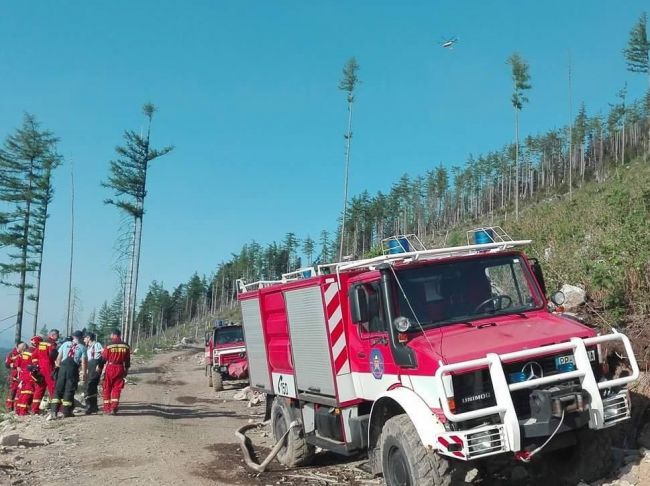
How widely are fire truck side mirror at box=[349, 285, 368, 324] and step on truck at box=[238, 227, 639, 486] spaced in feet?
0.04

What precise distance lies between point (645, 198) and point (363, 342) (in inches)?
400

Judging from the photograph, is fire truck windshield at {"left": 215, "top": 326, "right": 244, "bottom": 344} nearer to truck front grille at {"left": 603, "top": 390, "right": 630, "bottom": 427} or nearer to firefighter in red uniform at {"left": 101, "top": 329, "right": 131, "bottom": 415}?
firefighter in red uniform at {"left": 101, "top": 329, "right": 131, "bottom": 415}

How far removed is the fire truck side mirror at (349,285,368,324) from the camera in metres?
6.11

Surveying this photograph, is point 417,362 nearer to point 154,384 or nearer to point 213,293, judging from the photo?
point 154,384

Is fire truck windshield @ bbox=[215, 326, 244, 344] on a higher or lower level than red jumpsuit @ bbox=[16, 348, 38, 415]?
higher

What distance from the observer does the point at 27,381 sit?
541 inches

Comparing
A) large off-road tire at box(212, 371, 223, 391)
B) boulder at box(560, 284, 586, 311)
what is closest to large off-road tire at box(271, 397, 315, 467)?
boulder at box(560, 284, 586, 311)

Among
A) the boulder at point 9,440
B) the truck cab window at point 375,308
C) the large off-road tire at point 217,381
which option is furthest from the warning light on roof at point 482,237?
the large off-road tire at point 217,381

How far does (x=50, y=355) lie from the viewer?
13.5 m

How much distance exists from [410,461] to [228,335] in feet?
53.7

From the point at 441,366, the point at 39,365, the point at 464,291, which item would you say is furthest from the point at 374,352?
the point at 39,365

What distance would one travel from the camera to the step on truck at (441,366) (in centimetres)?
506

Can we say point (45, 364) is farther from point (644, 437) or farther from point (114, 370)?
point (644, 437)

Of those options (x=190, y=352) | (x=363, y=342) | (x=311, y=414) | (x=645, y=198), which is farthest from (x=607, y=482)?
(x=190, y=352)
